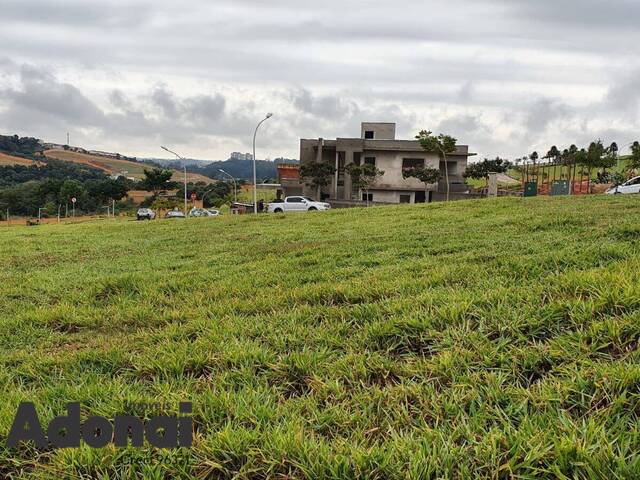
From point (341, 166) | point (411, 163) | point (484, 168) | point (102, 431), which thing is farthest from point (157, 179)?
point (102, 431)

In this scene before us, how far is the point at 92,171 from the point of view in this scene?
105688mm

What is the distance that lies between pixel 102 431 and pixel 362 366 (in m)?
1.36

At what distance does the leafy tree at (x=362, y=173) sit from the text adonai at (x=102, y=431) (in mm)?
40383

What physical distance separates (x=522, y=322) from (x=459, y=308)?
Answer: 423 millimetres

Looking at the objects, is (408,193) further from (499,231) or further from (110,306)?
(110,306)

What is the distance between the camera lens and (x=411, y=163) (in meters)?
46.9

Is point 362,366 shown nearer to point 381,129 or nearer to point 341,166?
point 341,166

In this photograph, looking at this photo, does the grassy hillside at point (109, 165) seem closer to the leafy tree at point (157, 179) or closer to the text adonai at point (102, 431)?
the leafy tree at point (157, 179)

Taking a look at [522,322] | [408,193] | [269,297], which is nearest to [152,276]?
[269,297]

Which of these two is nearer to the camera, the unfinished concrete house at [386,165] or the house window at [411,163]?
the unfinished concrete house at [386,165]

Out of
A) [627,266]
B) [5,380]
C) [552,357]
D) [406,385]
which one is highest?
[627,266]

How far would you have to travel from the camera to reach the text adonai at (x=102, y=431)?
1.97 meters

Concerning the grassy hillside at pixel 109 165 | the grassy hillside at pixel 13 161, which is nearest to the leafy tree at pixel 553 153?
the grassy hillside at pixel 109 165

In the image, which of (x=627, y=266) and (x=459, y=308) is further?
(x=627, y=266)
